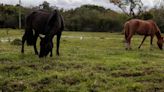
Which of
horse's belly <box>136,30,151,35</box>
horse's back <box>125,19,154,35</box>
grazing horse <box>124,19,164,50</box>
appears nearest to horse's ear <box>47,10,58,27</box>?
grazing horse <box>124,19,164,50</box>

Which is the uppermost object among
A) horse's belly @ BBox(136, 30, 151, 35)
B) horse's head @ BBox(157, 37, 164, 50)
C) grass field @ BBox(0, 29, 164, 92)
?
horse's belly @ BBox(136, 30, 151, 35)

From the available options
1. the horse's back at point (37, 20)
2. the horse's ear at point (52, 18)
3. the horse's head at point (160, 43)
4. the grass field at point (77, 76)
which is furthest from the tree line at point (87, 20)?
the grass field at point (77, 76)

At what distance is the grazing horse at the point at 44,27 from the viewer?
13.3 m

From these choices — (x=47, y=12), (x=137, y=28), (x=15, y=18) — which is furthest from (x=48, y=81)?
(x=15, y=18)

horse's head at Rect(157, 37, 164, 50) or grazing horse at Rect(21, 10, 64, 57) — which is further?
horse's head at Rect(157, 37, 164, 50)

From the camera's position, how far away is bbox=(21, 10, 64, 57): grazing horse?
1334 cm

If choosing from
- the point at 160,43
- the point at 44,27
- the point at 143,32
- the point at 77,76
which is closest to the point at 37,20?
the point at 44,27

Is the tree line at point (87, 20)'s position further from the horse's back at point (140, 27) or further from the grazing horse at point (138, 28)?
the horse's back at point (140, 27)

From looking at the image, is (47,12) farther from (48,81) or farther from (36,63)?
(48,81)

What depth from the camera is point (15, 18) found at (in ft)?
183

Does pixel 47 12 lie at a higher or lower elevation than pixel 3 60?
higher

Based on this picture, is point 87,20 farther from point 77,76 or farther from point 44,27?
point 77,76

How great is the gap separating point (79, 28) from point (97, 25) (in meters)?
2.73

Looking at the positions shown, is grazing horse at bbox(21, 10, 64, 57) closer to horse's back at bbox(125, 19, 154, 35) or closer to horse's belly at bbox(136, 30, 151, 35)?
horse's back at bbox(125, 19, 154, 35)
